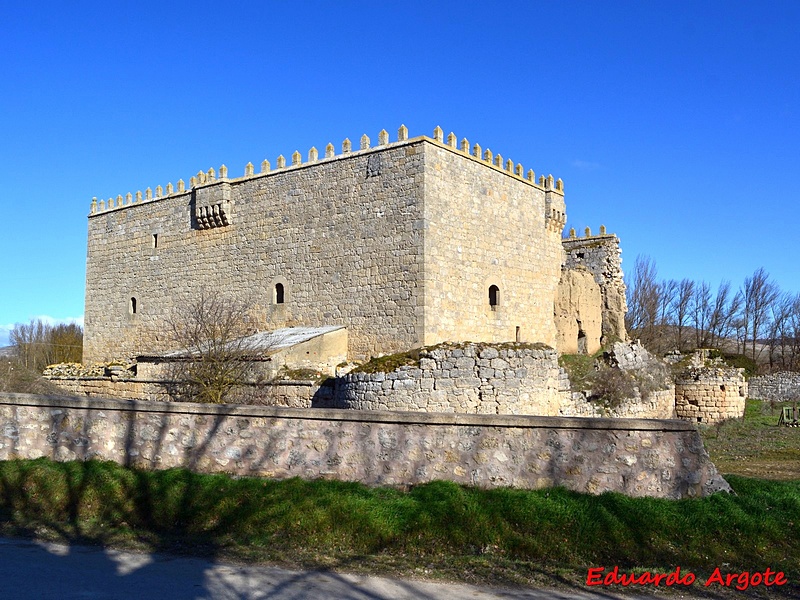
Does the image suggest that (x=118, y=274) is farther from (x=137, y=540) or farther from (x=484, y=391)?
(x=137, y=540)

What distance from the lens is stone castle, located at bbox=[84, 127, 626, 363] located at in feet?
64.0

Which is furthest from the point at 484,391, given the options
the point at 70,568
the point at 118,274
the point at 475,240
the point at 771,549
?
the point at 118,274

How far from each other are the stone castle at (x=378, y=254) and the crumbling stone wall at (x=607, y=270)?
0.17ft

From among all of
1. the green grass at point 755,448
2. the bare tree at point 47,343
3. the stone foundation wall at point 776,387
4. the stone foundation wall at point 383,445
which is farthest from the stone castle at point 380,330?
the bare tree at point 47,343

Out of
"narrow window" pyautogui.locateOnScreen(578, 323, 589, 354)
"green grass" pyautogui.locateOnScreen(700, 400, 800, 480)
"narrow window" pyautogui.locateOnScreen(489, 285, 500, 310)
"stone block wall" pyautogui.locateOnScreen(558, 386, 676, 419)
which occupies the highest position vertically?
"narrow window" pyautogui.locateOnScreen(489, 285, 500, 310)

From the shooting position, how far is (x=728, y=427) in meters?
22.8

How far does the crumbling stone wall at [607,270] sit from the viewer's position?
26.1 m

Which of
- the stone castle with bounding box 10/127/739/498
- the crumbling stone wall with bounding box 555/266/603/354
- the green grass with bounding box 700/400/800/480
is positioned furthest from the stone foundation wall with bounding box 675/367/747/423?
the crumbling stone wall with bounding box 555/266/603/354

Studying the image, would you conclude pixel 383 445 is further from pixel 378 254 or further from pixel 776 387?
pixel 776 387

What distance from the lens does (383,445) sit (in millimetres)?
9102

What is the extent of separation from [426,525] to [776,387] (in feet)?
110

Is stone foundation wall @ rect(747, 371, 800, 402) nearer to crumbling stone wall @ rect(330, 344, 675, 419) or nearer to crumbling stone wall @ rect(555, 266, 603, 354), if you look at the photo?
crumbling stone wall @ rect(555, 266, 603, 354)

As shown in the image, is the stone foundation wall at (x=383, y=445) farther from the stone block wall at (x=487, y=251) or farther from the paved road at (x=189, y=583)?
the stone block wall at (x=487, y=251)

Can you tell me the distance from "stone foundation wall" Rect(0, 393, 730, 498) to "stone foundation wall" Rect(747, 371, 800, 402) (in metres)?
30.5
